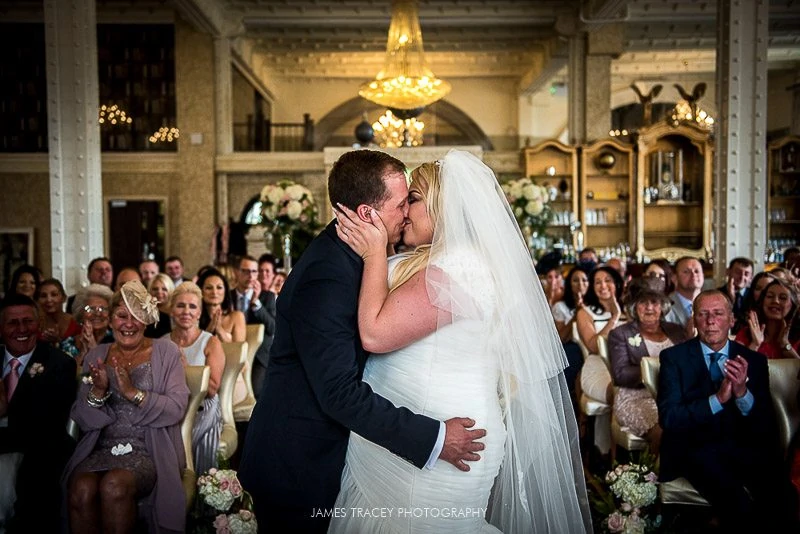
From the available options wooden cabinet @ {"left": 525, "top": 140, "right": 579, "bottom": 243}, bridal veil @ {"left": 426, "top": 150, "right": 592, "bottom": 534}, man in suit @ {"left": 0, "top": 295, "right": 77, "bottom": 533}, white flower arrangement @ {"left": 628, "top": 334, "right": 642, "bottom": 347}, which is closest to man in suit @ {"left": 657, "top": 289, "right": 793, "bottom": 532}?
white flower arrangement @ {"left": 628, "top": 334, "right": 642, "bottom": 347}

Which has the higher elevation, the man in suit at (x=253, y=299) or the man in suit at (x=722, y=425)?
the man in suit at (x=253, y=299)

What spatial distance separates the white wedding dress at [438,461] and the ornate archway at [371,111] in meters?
17.0

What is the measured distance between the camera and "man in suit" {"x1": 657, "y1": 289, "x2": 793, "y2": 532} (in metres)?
3.32

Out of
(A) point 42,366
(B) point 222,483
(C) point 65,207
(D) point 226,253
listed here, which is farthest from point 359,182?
(D) point 226,253

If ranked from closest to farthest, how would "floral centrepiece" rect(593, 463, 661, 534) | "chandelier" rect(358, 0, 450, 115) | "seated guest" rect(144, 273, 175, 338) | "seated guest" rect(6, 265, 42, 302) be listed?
"floral centrepiece" rect(593, 463, 661, 534), "seated guest" rect(144, 273, 175, 338), "seated guest" rect(6, 265, 42, 302), "chandelier" rect(358, 0, 450, 115)

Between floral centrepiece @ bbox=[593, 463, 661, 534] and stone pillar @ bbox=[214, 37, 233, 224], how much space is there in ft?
37.2

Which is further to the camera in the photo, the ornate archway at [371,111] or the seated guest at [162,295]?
the ornate archway at [371,111]

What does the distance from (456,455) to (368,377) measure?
0.34m

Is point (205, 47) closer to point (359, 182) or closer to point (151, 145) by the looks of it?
point (151, 145)

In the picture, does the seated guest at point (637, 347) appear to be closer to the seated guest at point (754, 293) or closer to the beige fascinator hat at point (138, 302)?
the seated guest at point (754, 293)

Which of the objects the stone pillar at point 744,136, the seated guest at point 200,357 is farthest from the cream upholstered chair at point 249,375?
the stone pillar at point 744,136

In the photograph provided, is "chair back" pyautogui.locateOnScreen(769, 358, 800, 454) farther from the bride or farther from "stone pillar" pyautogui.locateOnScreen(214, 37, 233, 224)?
"stone pillar" pyautogui.locateOnScreen(214, 37, 233, 224)

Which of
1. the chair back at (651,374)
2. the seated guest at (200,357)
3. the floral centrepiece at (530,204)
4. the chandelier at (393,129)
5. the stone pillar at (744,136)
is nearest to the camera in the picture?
the chair back at (651,374)

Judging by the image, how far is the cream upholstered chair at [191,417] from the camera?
3.36 m
